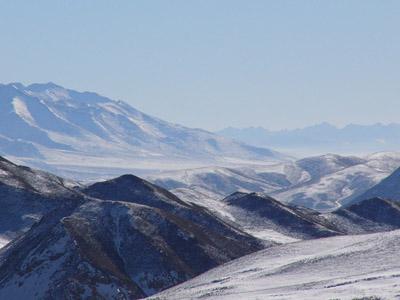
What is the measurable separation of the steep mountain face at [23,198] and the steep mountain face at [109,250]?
18.0 inches

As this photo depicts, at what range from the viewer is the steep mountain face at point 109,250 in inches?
4267

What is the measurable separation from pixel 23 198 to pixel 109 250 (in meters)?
53.4

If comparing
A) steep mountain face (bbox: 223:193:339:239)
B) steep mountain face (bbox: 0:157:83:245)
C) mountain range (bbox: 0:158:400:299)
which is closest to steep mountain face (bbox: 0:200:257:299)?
mountain range (bbox: 0:158:400:299)

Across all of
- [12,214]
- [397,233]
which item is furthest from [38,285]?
[12,214]

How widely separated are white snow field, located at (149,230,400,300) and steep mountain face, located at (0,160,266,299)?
1179cm

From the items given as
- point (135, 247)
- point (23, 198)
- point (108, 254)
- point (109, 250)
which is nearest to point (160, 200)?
point (23, 198)

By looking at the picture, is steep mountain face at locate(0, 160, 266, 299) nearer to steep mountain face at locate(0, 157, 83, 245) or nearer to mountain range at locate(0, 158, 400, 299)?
mountain range at locate(0, 158, 400, 299)

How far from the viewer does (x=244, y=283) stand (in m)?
91.9

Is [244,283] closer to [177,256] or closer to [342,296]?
[342,296]

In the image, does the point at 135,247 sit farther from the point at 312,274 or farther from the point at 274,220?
the point at 274,220

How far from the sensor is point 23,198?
17262cm

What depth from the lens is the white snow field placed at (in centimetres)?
7575

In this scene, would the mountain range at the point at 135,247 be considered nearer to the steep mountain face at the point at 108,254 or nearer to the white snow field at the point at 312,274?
the steep mountain face at the point at 108,254

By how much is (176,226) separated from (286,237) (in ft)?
128
